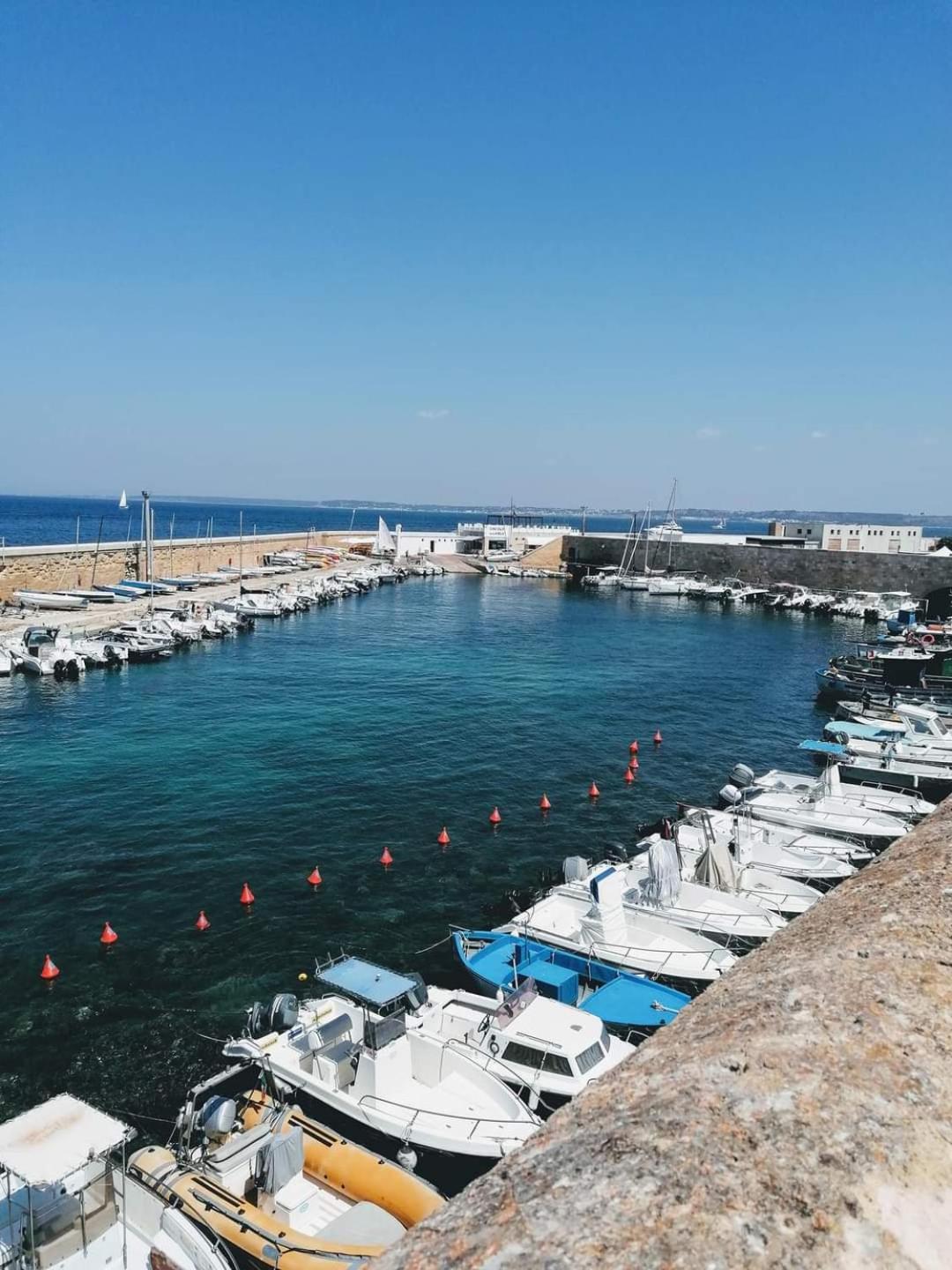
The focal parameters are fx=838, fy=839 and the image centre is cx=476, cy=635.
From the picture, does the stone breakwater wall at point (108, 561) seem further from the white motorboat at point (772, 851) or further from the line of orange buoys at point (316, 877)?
the white motorboat at point (772, 851)

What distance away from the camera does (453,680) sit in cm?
5181

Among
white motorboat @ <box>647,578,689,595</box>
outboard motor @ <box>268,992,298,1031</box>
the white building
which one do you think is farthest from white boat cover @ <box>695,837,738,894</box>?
the white building

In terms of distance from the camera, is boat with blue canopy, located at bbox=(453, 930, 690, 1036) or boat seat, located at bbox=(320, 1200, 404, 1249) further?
boat with blue canopy, located at bbox=(453, 930, 690, 1036)

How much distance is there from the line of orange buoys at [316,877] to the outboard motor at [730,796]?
4144mm

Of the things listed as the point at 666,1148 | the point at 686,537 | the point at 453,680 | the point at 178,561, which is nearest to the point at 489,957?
the point at 666,1148

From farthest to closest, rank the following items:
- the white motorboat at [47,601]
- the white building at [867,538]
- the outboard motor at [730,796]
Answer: the white building at [867,538], the white motorboat at [47,601], the outboard motor at [730,796]

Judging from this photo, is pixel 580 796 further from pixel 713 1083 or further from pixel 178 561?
pixel 178 561

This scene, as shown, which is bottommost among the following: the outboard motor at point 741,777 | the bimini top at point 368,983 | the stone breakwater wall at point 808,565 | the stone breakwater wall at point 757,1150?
the bimini top at point 368,983

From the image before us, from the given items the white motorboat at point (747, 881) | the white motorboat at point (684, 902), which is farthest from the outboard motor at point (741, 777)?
the white motorboat at point (684, 902)

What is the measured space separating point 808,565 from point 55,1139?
102 meters

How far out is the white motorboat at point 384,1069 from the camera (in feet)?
47.1

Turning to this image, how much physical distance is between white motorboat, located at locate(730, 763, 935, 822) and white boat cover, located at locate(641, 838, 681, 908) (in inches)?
414

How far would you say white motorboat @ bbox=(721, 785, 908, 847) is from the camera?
2800 centimetres

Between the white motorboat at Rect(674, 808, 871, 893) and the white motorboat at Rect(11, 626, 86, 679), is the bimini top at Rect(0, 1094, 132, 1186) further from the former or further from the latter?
the white motorboat at Rect(11, 626, 86, 679)
